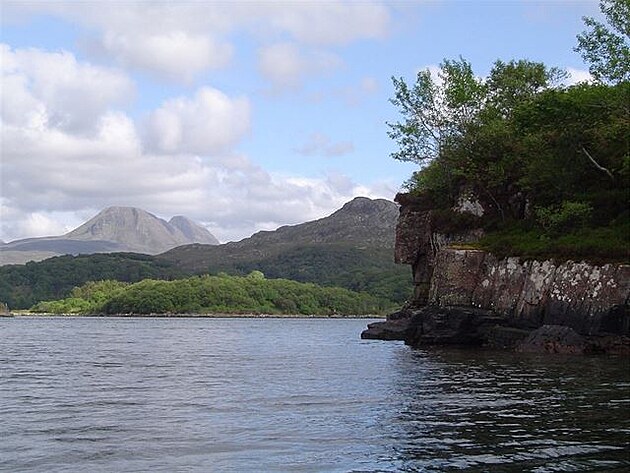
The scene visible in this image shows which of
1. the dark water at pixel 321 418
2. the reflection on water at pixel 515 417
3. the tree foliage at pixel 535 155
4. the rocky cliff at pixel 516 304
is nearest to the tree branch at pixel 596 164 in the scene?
the tree foliage at pixel 535 155

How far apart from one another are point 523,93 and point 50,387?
70247 mm

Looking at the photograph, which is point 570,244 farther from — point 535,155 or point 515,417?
point 515,417

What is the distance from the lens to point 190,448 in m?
19.6

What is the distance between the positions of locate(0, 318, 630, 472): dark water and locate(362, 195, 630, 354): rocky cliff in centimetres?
583

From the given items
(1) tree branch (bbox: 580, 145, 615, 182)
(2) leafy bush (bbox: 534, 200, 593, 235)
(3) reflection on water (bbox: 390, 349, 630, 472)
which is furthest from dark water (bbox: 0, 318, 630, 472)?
(1) tree branch (bbox: 580, 145, 615, 182)

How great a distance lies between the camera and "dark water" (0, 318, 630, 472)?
17938 mm

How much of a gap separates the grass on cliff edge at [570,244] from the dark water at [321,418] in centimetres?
982

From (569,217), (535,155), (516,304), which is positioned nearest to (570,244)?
(569,217)

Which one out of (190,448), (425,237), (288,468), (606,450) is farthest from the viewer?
(425,237)

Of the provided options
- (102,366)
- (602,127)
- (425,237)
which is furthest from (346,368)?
(425,237)

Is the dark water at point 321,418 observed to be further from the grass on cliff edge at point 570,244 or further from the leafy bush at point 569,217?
the leafy bush at point 569,217

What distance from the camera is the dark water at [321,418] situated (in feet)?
58.9

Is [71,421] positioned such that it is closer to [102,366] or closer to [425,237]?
[102,366]

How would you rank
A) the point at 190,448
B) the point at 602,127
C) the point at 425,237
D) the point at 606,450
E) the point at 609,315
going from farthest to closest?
1. the point at 425,237
2. the point at 602,127
3. the point at 609,315
4. the point at 190,448
5. the point at 606,450
